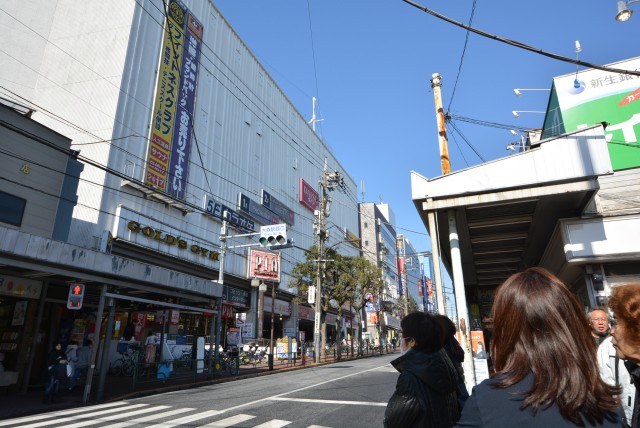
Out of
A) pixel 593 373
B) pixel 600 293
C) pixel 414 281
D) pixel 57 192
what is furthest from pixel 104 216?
pixel 414 281

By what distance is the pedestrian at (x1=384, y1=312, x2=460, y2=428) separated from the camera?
93.0 inches

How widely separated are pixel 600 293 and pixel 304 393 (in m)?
8.31

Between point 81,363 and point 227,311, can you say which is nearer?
point 81,363

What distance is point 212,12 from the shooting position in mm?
30062

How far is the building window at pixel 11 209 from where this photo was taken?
14156 mm

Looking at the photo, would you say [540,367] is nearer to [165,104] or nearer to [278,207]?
[165,104]

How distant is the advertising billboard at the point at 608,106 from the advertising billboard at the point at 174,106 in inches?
786

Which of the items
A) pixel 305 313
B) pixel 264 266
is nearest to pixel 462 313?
pixel 264 266

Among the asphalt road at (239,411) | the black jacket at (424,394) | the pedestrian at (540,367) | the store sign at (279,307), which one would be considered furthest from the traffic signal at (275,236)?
the store sign at (279,307)

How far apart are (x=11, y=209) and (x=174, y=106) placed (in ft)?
40.2

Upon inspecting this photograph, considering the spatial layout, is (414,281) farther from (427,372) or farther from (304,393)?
(427,372)

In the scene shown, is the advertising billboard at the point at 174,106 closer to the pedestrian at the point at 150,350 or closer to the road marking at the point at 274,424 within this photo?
the pedestrian at the point at 150,350

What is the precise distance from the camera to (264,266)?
105ft

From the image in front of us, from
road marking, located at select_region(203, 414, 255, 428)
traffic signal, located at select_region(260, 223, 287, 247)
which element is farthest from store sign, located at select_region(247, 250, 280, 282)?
road marking, located at select_region(203, 414, 255, 428)
